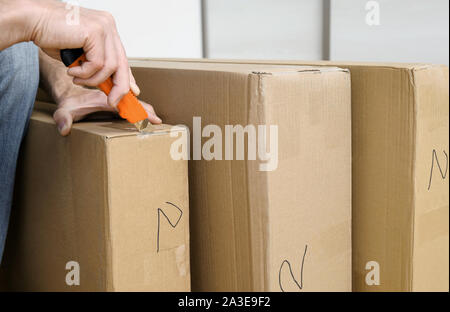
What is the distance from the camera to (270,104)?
23.5 inches

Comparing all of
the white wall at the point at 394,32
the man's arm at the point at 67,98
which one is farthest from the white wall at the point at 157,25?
the man's arm at the point at 67,98

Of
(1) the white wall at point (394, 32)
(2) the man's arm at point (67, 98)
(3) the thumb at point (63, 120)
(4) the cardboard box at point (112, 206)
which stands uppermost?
(1) the white wall at point (394, 32)

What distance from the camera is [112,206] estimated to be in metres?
0.60

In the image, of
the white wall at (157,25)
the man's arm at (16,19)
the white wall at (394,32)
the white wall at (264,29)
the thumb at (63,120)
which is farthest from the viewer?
the white wall at (157,25)

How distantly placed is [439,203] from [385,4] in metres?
1.23

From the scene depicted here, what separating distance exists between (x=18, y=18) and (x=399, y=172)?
0.51 m

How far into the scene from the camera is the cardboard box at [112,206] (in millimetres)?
607

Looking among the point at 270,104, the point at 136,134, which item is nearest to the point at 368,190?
the point at 270,104

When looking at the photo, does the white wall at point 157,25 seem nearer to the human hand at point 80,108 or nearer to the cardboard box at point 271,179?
the human hand at point 80,108

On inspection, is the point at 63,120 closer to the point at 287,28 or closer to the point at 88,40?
the point at 88,40

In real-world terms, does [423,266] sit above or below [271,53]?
below

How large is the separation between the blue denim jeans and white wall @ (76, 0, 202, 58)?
4.59 feet

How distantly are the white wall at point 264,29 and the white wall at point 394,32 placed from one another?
0.12 metres
